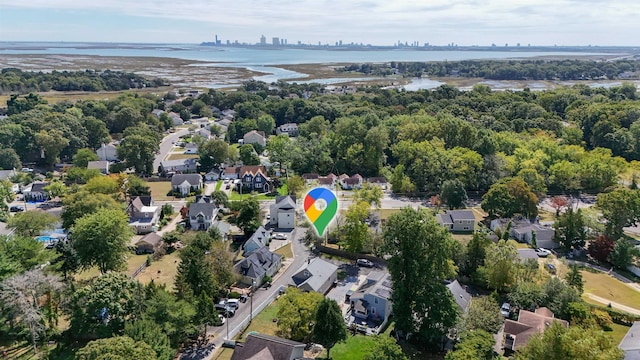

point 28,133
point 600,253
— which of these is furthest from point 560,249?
point 28,133

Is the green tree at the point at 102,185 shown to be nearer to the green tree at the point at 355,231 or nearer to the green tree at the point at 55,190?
the green tree at the point at 55,190

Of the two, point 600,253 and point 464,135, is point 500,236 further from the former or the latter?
point 464,135

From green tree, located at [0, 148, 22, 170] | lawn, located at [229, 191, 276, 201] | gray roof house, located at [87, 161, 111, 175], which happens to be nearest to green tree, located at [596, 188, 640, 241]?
lawn, located at [229, 191, 276, 201]

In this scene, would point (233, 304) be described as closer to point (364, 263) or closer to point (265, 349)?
point (265, 349)

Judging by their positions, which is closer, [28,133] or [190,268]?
[190,268]

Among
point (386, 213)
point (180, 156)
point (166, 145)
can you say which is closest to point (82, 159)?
point (180, 156)

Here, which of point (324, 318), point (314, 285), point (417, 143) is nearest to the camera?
point (324, 318)

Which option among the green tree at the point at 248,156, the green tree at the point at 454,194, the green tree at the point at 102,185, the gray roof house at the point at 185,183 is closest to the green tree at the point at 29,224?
the green tree at the point at 102,185
